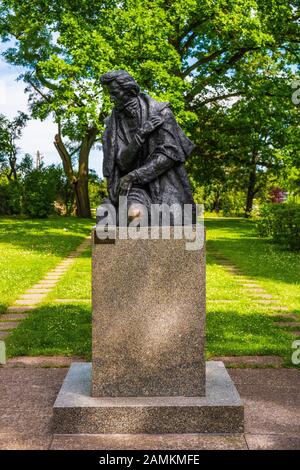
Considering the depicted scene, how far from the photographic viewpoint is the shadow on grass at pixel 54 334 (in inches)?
257

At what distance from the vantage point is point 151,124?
191 inches

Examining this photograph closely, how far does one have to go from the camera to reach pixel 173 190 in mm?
4930

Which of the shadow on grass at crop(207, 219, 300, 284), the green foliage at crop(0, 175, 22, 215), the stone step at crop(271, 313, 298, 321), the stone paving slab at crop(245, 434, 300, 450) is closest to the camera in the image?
the stone paving slab at crop(245, 434, 300, 450)

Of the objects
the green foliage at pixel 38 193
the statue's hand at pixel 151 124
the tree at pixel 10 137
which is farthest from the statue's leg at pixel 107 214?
the tree at pixel 10 137

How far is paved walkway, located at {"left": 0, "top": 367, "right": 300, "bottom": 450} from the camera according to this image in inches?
163

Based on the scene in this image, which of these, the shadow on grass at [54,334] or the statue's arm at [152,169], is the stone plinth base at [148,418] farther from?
the shadow on grass at [54,334]

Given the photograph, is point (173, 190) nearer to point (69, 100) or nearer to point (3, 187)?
point (69, 100)

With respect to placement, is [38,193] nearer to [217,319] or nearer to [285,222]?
[285,222]

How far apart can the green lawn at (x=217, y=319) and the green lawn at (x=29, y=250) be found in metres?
0.67

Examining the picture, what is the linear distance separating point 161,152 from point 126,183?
0.37m

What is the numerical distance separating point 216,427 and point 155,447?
518 millimetres

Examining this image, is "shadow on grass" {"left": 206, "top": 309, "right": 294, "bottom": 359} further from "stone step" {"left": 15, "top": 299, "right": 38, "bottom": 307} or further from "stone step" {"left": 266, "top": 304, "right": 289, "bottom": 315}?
"stone step" {"left": 15, "top": 299, "right": 38, "bottom": 307}

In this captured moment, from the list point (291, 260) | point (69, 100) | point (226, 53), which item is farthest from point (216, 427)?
point (226, 53)

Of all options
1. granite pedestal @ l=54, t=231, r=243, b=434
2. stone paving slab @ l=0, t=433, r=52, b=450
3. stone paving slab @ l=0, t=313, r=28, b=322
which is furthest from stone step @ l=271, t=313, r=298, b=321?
stone paving slab @ l=0, t=433, r=52, b=450
